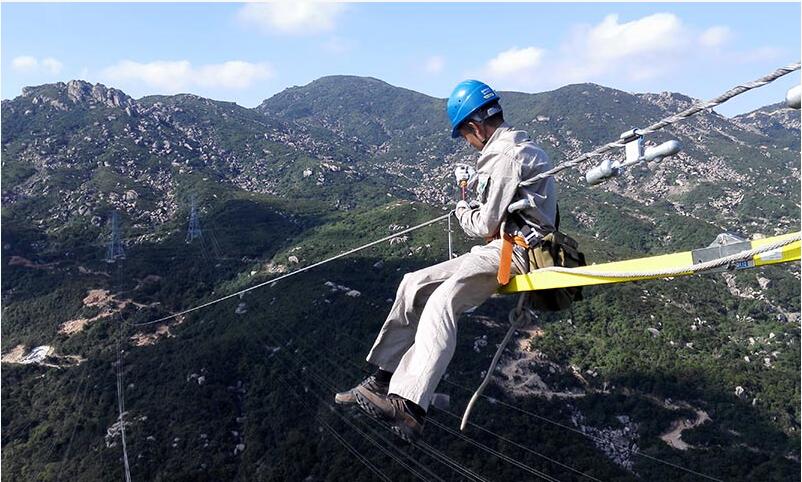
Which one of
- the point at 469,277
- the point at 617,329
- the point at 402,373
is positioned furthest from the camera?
the point at 617,329

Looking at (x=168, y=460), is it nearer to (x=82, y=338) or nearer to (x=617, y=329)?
(x=82, y=338)

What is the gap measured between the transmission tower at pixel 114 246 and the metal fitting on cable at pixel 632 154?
290ft

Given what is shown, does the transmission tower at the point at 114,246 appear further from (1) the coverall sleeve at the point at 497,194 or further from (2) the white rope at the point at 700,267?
(2) the white rope at the point at 700,267

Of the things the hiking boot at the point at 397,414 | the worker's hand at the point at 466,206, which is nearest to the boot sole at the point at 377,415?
the hiking boot at the point at 397,414

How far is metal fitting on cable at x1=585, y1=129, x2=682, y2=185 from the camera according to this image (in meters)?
3.33

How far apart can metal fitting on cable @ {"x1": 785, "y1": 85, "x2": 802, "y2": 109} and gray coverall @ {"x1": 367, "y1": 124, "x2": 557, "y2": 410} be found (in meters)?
1.73

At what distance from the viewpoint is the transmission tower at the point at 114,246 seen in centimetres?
8414

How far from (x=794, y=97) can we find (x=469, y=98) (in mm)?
2212

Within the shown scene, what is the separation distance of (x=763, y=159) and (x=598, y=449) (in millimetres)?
129690

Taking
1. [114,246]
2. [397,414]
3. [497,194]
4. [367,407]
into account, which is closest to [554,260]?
[497,194]

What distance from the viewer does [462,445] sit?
4394 cm

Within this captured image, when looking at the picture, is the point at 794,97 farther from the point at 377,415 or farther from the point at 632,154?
the point at 377,415

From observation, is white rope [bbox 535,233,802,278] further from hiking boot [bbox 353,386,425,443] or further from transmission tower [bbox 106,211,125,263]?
transmission tower [bbox 106,211,125,263]

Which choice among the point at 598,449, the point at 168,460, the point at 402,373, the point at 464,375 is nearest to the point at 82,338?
the point at 168,460
